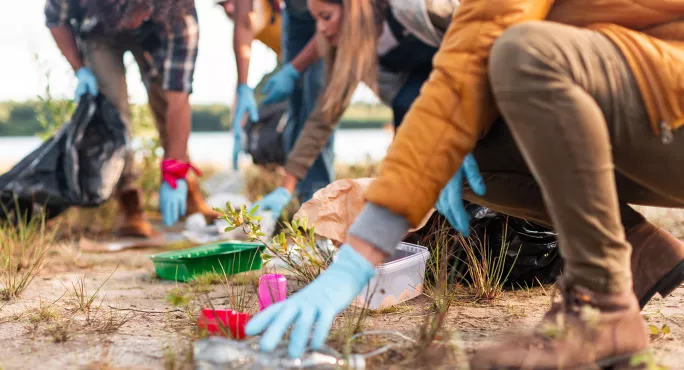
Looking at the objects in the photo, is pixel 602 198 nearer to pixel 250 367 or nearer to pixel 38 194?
pixel 250 367

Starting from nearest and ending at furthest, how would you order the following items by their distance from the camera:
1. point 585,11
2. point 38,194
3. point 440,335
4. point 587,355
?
point 587,355 < point 585,11 < point 440,335 < point 38,194

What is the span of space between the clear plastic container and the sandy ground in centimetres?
4

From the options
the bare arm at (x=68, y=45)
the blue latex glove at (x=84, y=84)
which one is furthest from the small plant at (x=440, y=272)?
the bare arm at (x=68, y=45)

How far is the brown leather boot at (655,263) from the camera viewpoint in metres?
1.47

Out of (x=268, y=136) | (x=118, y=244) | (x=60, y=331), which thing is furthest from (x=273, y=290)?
(x=268, y=136)

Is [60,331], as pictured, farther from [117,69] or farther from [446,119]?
[117,69]

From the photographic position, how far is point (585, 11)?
136cm

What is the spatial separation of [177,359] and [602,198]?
925 mm

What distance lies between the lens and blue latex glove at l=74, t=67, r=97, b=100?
3301 millimetres

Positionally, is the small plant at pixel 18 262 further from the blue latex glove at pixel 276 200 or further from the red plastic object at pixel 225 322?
the blue latex glove at pixel 276 200

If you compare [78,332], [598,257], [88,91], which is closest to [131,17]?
[88,91]

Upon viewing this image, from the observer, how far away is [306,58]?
3271 mm

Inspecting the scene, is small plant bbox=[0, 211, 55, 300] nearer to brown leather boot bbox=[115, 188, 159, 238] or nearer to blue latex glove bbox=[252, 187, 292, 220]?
brown leather boot bbox=[115, 188, 159, 238]

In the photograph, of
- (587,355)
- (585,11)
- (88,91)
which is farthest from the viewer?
(88,91)
